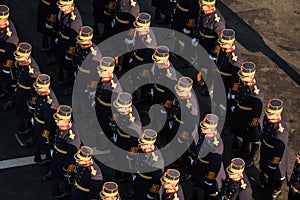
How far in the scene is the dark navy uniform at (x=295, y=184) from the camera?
25.8m

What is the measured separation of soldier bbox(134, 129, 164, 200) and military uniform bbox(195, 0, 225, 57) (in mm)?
5854

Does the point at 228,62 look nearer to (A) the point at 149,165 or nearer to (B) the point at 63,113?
(A) the point at 149,165

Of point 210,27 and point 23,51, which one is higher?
point 23,51

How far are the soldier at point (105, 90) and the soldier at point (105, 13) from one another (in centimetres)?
447

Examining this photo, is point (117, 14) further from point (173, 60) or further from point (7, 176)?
point (7, 176)

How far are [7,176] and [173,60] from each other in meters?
7.72

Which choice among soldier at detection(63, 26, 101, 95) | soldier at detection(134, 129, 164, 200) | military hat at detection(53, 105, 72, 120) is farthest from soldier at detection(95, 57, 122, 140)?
soldier at detection(134, 129, 164, 200)

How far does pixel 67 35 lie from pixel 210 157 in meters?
7.06

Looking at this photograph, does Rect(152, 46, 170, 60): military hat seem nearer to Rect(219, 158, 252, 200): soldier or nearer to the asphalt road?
the asphalt road

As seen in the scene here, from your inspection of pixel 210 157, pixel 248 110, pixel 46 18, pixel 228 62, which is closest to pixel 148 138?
pixel 210 157

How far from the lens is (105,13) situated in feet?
108

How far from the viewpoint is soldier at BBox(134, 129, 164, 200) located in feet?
84.3

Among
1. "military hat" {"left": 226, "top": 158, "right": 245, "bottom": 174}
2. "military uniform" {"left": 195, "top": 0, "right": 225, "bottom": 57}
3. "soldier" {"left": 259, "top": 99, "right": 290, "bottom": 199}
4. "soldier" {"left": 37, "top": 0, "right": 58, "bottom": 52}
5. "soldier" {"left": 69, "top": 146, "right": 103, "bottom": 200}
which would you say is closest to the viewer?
"military hat" {"left": 226, "top": 158, "right": 245, "bottom": 174}

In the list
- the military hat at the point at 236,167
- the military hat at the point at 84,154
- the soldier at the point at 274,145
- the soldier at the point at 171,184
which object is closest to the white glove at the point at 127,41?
the soldier at the point at 274,145
